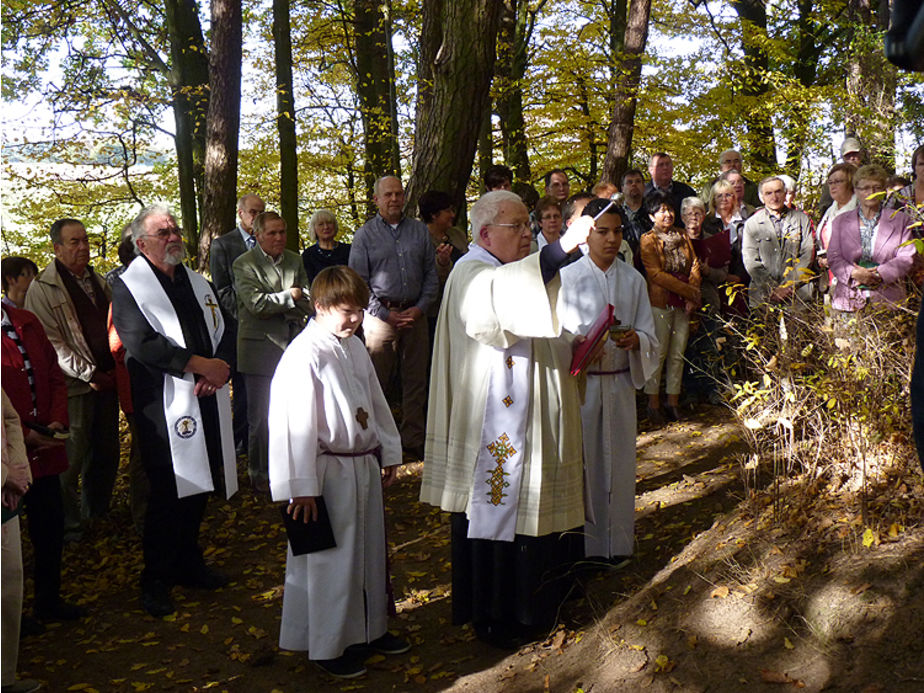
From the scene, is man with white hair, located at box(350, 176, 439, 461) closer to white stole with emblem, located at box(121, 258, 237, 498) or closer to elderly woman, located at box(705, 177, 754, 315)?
white stole with emblem, located at box(121, 258, 237, 498)

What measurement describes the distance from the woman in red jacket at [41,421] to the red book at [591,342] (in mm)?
3056

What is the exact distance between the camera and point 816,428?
471cm

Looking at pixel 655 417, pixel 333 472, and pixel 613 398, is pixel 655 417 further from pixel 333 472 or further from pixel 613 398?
pixel 333 472

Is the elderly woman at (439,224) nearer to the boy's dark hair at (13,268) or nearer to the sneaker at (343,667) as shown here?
the boy's dark hair at (13,268)

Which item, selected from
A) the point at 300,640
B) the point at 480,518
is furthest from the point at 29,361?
the point at 480,518

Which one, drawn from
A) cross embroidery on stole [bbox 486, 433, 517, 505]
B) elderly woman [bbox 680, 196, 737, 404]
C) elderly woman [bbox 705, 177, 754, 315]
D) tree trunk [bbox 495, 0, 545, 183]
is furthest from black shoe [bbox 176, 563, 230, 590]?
tree trunk [bbox 495, 0, 545, 183]

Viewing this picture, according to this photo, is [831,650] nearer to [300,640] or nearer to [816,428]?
[816,428]

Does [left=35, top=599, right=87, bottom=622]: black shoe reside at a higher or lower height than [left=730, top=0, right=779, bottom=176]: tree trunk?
lower

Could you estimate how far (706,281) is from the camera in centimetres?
884

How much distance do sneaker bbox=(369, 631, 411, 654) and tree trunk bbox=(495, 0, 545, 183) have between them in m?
11.1

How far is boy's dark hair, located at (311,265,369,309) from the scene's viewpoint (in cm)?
451

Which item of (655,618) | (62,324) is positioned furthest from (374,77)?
(655,618)

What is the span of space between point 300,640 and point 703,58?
601 inches

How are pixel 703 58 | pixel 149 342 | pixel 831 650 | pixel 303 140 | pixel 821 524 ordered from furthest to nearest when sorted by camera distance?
pixel 303 140 → pixel 703 58 → pixel 149 342 → pixel 821 524 → pixel 831 650
